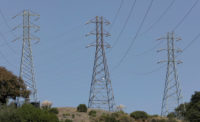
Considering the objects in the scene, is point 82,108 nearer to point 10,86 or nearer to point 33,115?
point 10,86

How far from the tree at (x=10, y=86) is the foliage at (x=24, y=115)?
13249mm

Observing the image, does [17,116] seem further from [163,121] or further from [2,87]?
[163,121]

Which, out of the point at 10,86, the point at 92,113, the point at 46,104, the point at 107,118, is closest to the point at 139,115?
the point at 92,113

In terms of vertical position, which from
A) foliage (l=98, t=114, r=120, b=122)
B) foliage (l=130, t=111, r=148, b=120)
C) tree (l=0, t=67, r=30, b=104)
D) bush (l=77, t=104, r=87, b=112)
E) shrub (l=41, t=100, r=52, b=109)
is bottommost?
foliage (l=98, t=114, r=120, b=122)

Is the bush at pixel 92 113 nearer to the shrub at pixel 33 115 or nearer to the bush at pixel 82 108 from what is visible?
the bush at pixel 82 108

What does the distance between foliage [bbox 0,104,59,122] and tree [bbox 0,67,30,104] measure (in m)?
13.2

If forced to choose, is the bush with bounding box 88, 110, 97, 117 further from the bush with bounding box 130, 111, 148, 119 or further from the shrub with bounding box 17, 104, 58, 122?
the shrub with bounding box 17, 104, 58, 122

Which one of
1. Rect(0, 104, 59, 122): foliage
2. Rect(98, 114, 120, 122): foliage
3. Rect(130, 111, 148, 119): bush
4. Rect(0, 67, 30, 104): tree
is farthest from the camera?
Rect(130, 111, 148, 119): bush

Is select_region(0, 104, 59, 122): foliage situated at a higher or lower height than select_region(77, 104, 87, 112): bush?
lower

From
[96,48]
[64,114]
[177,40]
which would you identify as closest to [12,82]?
[64,114]

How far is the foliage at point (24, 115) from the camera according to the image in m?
57.4

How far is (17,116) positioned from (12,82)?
16554mm

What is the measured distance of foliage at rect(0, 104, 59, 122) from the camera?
57.4 meters

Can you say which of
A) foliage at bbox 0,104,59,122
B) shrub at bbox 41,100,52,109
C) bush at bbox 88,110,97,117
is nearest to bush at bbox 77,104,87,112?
bush at bbox 88,110,97,117
